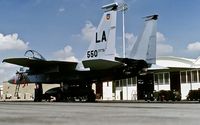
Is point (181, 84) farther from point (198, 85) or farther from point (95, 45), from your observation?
point (95, 45)

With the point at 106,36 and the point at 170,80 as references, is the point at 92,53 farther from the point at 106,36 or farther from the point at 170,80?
the point at 170,80

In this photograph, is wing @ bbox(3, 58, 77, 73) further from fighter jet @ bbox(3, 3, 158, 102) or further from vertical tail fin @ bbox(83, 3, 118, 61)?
vertical tail fin @ bbox(83, 3, 118, 61)

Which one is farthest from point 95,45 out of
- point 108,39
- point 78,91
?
point 78,91

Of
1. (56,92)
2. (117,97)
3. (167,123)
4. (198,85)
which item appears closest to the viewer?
(167,123)

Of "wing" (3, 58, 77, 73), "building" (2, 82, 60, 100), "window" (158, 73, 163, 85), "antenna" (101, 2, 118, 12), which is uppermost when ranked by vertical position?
"antenna" (101, 2, 118, 12)

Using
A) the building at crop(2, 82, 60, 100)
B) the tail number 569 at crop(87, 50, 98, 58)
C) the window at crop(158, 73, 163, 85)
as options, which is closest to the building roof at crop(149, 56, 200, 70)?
the window at crop(158, 73, 163, 85)

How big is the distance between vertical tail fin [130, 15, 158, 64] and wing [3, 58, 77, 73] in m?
6.59

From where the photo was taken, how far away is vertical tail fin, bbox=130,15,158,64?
107 ft

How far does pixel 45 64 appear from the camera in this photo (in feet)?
120

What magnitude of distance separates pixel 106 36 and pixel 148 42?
14.6ft

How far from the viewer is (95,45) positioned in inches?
1265

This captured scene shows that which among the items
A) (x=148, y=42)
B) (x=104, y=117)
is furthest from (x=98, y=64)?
(x=104, y=117)

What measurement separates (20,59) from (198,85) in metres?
22.3

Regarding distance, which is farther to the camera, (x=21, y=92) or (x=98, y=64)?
(x=21, y=92)
